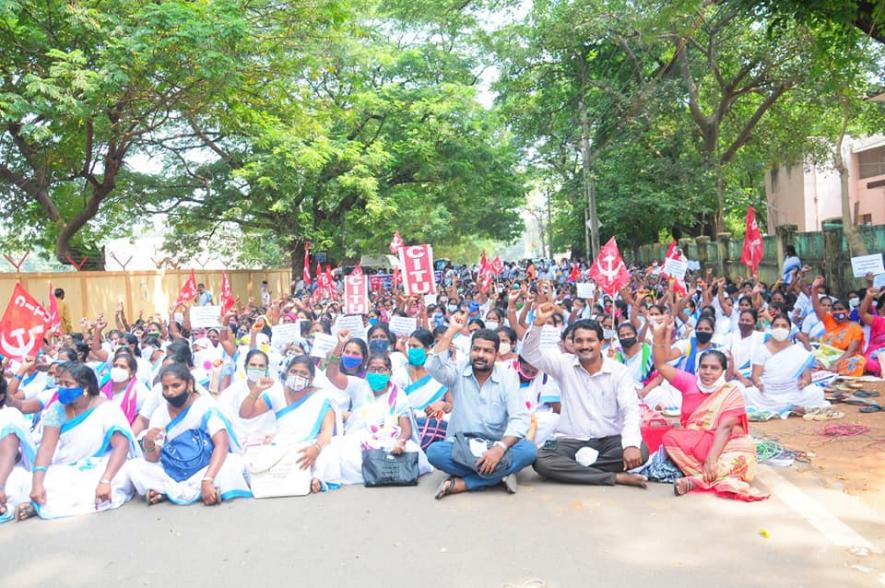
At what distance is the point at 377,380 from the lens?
6395mm

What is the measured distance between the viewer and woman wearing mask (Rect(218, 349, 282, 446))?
19.9 feet

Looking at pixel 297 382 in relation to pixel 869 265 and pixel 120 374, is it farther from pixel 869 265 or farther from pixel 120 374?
pixel 869 265

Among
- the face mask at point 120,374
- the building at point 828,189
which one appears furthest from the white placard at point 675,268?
the building at point 828,189

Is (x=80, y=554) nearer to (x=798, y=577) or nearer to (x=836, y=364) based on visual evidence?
(x=798, y=577)

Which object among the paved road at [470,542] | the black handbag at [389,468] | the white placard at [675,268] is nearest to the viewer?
the paved road at [470,542]

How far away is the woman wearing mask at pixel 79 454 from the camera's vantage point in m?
5.32

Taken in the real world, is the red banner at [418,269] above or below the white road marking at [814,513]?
above

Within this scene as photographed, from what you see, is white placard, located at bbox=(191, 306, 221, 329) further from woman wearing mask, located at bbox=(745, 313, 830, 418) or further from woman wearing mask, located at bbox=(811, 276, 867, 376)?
woman wearing mask, located at bbox=(811, 276, 867, 376)

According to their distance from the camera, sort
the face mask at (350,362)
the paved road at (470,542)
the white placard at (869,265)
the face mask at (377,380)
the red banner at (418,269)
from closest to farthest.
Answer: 1. the paved road at (470,542)
2. the face mask at (377,380)
3. the face mask at (350,362)
4. the red banner at (418,269)
5. the white placard at (869,265)

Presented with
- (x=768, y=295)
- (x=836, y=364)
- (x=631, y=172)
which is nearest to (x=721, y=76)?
(x=631, y=172)

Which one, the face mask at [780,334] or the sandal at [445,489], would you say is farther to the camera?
the face mask at [780,334]

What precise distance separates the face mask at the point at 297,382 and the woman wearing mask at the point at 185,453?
1.99 ft

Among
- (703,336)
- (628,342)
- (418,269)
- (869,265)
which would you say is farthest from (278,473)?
(869,265)

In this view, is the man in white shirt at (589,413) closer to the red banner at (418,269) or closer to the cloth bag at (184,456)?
the cloth bag at (184,456)
